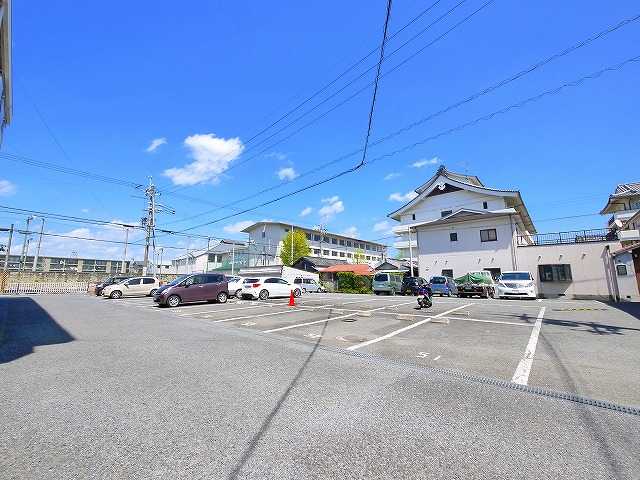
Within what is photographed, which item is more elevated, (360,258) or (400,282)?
(360,258)

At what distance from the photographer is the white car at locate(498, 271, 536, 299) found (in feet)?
61.0

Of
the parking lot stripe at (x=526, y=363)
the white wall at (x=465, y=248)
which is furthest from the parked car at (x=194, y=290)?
the white wall at (x=465, y=248)

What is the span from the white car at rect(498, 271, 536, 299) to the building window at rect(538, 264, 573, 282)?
4.91 meters

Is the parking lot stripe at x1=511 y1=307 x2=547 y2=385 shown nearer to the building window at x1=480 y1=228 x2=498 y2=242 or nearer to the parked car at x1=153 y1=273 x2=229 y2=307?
the parked car at x1=153 y1=273 x2=229 y2=307

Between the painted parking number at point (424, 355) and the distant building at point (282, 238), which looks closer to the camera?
the painted parking number at point (424, 355)

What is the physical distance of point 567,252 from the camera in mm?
21984

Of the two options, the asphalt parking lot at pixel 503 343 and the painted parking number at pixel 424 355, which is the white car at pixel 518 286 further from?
the painted parking number at pixel 424 355

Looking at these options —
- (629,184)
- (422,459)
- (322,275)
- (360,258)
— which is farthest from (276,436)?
(360,258)

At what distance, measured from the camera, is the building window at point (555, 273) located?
858 inches

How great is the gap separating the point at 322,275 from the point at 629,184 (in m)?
36.2

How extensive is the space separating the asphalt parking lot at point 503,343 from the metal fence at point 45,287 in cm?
3143

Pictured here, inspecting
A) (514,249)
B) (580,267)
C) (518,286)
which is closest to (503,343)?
(518,286)

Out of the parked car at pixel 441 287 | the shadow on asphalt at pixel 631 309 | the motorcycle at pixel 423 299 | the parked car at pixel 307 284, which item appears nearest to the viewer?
the shadow on asphalt at pixel 631 309

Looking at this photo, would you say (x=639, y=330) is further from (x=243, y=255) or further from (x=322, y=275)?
(x=243, y=255)
